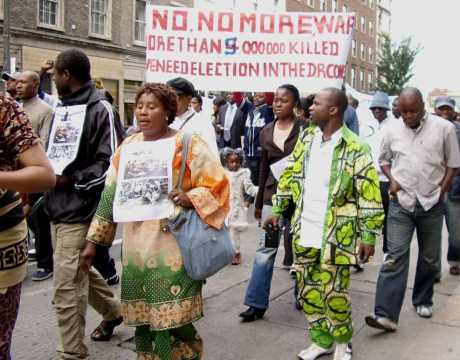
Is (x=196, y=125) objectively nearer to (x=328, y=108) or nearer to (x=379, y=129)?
(x=328, y=108)

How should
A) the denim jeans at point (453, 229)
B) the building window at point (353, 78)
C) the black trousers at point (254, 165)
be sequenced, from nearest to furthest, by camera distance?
the denim jeans at point (453, 229) < the black trousers at point (254, 165) < the building window at point (353, 78)

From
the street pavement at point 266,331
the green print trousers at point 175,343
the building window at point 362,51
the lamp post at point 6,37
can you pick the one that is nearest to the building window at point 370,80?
the building window at point 362,51

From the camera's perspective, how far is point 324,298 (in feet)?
12.5

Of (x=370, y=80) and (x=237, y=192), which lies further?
(x=370, y=80)

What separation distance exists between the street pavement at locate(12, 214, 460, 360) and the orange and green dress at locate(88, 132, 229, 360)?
0.83m

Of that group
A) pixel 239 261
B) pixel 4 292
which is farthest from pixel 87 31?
pixel 4 292

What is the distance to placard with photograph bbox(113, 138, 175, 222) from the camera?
9.90ft

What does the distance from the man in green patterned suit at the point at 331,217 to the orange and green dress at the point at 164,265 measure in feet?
2.80

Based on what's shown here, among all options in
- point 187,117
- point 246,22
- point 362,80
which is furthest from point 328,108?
point 362,80

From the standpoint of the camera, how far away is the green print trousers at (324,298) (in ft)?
12.4

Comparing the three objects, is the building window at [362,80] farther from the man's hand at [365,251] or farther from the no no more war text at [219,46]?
the man's hand at [365,251]

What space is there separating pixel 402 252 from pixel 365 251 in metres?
0.95

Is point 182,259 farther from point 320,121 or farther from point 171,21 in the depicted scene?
point 171,21

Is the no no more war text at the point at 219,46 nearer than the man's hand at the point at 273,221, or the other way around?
the man's hand at the point at 273,221
